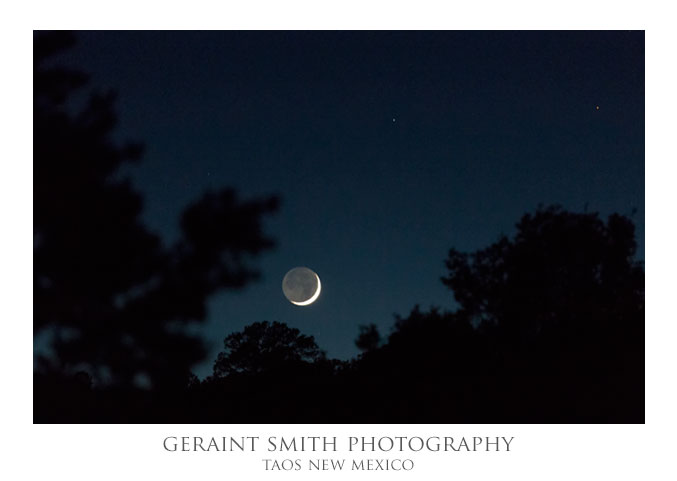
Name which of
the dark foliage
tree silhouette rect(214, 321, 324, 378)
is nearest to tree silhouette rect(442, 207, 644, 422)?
the dark foliage

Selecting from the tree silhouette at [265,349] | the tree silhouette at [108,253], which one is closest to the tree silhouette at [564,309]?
the tree silhouette at [265,349]

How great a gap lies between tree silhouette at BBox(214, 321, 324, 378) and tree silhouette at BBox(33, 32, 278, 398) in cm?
265

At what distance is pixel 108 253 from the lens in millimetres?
4430

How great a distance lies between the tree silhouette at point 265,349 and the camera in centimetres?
742

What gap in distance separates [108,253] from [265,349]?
13.0ft

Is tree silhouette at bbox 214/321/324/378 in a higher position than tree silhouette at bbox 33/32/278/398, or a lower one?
lower

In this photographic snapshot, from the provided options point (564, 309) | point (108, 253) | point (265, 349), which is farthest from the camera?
point (564, 309)

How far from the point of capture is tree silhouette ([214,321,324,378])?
742cm

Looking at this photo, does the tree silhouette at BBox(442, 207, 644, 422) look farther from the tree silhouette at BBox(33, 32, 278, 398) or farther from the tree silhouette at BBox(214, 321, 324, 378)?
the tree silhouette at BBox(33, 32, 278, 398)

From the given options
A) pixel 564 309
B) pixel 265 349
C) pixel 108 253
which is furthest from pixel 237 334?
pixel 564 309
